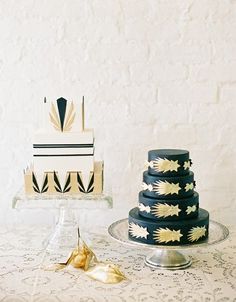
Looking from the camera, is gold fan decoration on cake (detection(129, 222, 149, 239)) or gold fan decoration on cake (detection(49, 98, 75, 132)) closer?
gold fan decoration on cake (detection(129, 222, 149, 239))

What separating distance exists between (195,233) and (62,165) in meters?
0.37

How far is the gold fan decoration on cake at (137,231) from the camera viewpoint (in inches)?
52.1

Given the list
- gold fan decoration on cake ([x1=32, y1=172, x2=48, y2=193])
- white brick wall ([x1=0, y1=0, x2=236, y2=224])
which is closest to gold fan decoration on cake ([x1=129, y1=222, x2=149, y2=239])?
gold fan decoration on cake ([x1=32, y1=172, x2=48, y2=193])

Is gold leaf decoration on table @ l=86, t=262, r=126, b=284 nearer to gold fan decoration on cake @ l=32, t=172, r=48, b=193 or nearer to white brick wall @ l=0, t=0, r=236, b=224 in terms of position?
gold fan decoration on cake @ l=32, t=172, r=48, b=193

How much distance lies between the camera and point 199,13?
1682mm

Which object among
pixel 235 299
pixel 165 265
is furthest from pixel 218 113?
→ pixel 235 299

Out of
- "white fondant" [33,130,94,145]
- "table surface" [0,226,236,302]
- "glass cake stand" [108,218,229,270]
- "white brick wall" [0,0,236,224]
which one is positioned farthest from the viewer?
"white brick wall" [0,0,236,224]

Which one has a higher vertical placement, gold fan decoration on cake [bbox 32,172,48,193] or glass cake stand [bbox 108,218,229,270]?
gold fan decoration on cake [bbox 32,172,48,193]

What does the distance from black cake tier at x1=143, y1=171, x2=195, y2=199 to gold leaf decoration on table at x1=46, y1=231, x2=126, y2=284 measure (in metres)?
0.20

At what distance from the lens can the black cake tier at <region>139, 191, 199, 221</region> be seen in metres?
1.32

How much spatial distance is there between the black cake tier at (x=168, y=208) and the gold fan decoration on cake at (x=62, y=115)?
277 mm

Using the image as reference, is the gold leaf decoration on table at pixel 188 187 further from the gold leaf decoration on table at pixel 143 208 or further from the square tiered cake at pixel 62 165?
the square tiered cake at pixel 62 165

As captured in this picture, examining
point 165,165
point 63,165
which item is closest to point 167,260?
point 165,165

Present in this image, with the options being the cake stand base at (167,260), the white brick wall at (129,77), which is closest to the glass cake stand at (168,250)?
the cake stand base at (167,260)
